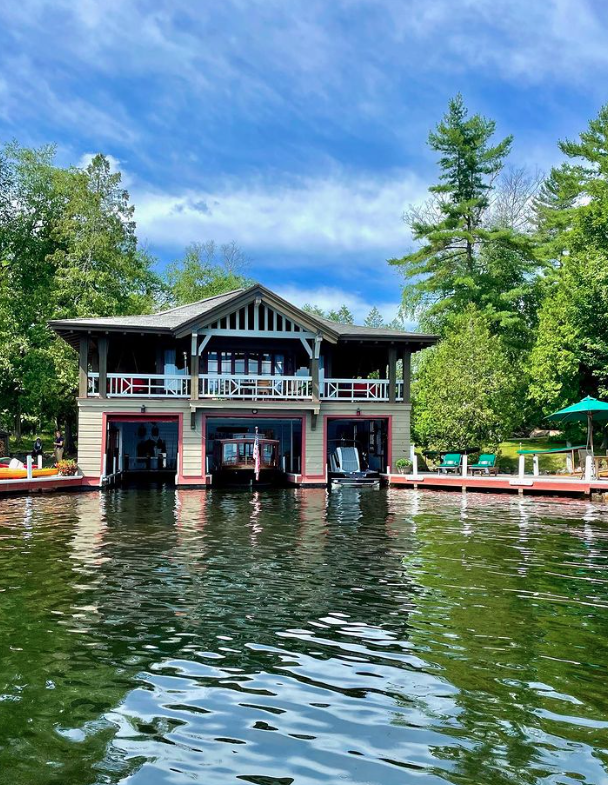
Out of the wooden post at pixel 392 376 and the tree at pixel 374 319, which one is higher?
the tree at pixel 374 319

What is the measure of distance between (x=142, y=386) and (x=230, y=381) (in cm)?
410

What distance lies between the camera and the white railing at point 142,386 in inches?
1209

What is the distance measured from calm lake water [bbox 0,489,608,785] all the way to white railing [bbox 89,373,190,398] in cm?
1524

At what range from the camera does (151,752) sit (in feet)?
18.4

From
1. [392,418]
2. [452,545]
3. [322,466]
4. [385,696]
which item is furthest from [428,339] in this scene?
[385,696]

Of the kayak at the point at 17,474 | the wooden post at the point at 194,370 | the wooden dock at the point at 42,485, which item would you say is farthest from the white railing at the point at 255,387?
the kayak at the point at 17,474

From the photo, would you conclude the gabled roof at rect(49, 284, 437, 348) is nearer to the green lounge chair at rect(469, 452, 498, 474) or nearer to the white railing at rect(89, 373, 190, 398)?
the white railing at rect(89, 373, 190, 398)

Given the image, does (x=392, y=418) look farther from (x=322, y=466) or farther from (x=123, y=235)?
(x=123, y=235)

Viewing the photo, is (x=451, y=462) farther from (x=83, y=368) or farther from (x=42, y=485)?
(x=42, y=485)

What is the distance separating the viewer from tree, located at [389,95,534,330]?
153 feet

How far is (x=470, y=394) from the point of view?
115ft

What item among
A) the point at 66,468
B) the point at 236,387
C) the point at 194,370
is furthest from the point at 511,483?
the point at 66,468

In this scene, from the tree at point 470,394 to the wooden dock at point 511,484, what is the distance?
16.7 ft

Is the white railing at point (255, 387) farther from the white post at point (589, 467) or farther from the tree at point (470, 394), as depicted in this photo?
the white post at point (589, 467)
